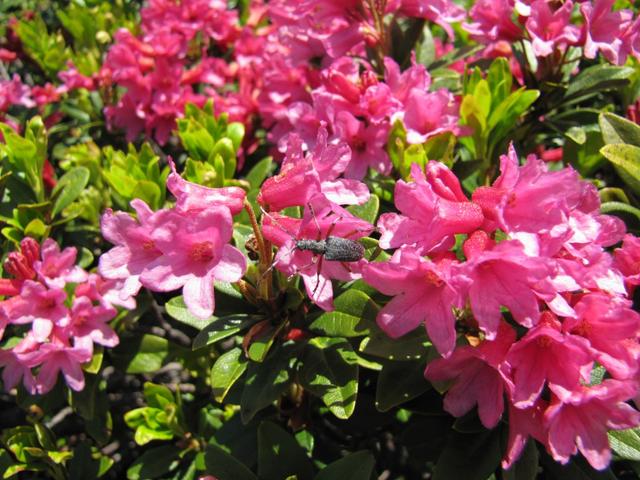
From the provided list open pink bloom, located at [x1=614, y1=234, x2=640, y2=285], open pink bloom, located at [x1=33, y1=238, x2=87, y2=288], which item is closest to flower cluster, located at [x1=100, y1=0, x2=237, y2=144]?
open pink bloom, located at [x1=33, y1=238, x2=87, y2=288]

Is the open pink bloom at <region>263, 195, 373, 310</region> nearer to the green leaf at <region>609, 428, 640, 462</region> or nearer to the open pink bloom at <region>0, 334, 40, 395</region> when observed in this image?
the green leaf at <region>609, 428, 640, 462</region>

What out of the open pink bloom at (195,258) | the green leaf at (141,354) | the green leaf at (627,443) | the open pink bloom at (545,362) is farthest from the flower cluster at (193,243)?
the green leaf at (627,443)

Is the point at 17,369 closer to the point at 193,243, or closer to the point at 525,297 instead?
the point at 193,243

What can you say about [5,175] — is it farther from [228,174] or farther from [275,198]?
[275,198]

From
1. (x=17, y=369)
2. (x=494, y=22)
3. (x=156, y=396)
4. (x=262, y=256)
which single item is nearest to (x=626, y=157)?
(x=494, y=22)

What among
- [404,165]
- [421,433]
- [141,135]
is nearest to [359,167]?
[404,165]
